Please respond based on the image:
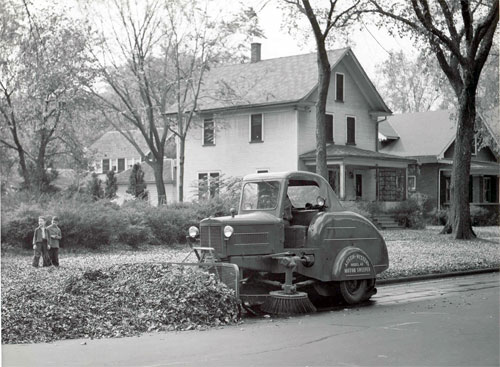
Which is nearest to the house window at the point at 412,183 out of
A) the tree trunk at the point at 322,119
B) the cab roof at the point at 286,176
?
the tree trunk at the point at 322,119

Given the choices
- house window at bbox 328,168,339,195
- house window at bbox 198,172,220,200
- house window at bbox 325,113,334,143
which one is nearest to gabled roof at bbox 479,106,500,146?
house window at bbox 325,113,334,143

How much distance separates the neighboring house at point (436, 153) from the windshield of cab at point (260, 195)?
31038 millimetres

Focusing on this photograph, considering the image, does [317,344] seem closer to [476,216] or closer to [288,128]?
[288,128]

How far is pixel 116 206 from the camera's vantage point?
25453mm

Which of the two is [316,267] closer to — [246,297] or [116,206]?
[246,297]

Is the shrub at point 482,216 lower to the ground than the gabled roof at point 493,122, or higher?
lower

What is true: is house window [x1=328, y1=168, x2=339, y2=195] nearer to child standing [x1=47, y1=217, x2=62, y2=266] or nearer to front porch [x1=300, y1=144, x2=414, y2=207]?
front porch [x1=300, y1=144, x2=414, y2=207]

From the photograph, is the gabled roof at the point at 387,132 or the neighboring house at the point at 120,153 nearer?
the gabled roof at the point at 387,132

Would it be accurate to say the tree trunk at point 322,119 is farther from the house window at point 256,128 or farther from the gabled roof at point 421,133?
the gabled roof at point 421,133

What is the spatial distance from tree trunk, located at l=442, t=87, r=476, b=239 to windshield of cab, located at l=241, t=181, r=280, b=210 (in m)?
17.5

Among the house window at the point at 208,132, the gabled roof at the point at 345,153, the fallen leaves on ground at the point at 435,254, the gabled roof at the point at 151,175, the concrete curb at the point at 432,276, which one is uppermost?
the house window at the point at 208,132

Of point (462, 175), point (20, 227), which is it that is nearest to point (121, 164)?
point (462, 175)

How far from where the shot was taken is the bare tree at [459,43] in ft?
84.6

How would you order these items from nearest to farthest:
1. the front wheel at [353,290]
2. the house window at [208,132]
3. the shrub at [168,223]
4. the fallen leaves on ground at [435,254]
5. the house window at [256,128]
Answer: the front wheel at [353,290]
the fallen leaves on ground at [435,254]
the shrub at [168,223]
the house window at [256,128]
the house window at [208,132]
